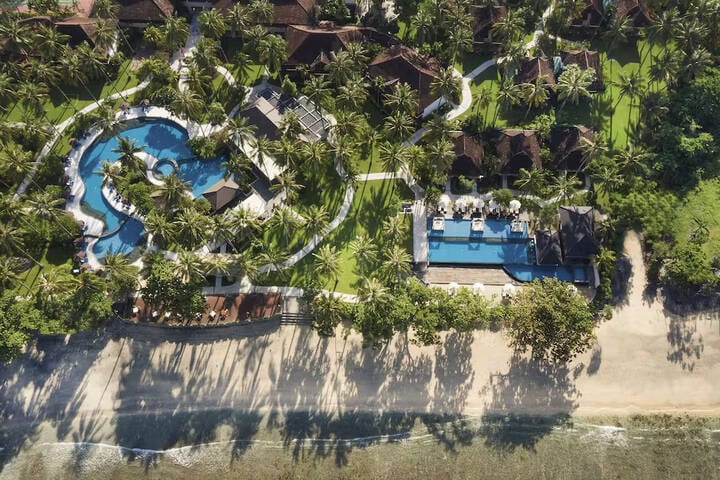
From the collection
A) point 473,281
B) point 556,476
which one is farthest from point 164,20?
point 556,476

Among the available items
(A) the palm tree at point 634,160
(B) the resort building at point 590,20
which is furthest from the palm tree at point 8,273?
(B) the resort building at point 590,20

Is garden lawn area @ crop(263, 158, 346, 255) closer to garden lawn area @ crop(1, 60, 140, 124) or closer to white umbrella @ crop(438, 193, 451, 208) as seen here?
white umbrella @ crop(438, 193, 451, 208)

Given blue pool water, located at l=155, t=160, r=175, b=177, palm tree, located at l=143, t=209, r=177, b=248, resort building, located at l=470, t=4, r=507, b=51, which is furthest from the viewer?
resort building, located at l=470, t=4, r=507, b=51

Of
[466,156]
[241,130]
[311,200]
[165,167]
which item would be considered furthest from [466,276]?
[165,167]

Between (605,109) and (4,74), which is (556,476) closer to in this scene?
(605,109)

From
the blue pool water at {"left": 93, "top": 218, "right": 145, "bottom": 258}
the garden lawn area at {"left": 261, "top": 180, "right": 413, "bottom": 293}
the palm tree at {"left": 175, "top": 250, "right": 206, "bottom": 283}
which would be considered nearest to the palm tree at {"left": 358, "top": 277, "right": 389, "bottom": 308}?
the garden lawn area at {"left": 261, "top": 180, "right": 413, "bottom": 293}

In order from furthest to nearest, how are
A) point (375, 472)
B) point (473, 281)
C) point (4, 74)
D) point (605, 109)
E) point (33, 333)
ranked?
point (605, 109), point (4, 74), point (473, 281), point (33, 333), point (375, 472)

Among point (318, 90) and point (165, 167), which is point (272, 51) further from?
point (165, 167)
